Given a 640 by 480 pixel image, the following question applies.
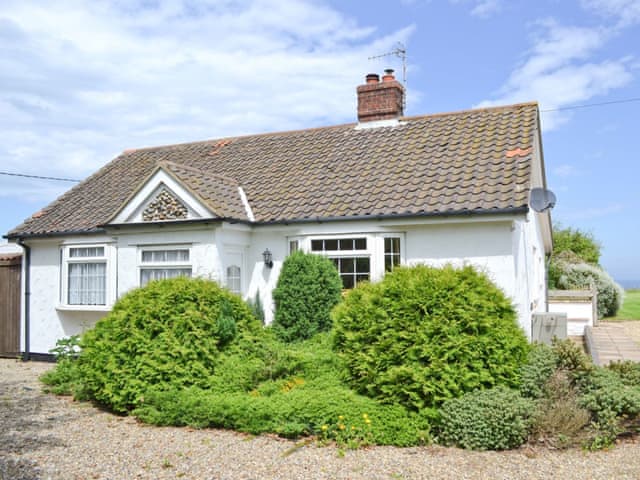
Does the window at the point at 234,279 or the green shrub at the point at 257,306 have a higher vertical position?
the window at the point at 234,279

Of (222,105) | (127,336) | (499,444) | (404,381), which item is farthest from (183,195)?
(499,444)

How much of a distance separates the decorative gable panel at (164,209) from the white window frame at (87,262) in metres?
1.84

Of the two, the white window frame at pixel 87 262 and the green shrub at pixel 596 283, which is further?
the green shrub at pixel 596 283

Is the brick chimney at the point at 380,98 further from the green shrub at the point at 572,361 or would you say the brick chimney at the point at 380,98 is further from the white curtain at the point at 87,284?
the green shrub at the point at 572,361

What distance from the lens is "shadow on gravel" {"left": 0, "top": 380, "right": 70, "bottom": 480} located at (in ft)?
20.4

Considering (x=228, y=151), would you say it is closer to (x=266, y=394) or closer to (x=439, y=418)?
(x=266, y=394)

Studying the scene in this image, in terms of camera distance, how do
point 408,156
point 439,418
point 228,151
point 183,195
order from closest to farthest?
point 439,418 < point 183,195 < point 408,156 < point 228,151

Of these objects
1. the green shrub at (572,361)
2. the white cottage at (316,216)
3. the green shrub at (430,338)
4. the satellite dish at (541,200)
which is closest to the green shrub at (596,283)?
the white cottage at (316,216)

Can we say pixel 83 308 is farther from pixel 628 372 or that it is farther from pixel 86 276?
pixel 628 372

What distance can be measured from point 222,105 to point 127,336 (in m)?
7.10

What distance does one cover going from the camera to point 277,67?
12320 millimetres

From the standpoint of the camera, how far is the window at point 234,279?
12133 mm

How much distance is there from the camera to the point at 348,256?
11867 millimetres

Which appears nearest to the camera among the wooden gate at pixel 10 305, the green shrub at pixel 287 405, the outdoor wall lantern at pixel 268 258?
the green shrub at pixel 287 405
